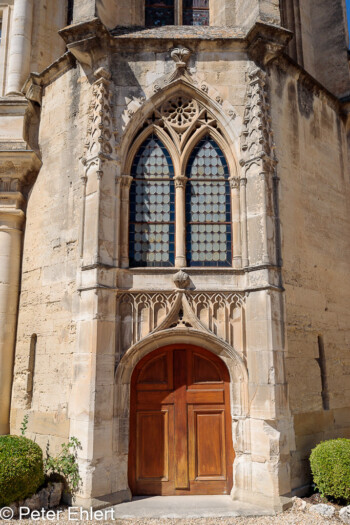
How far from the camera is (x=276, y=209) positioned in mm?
8312

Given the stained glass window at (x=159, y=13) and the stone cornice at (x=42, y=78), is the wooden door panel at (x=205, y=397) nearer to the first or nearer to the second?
the stone cornice at (x=42, y=78)

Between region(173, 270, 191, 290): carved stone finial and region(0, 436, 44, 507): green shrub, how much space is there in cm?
353

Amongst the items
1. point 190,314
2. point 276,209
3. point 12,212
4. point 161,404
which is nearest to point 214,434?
point 161,404

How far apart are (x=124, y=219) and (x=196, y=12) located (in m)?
5.81

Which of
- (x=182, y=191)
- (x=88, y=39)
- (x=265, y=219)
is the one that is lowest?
(x=265, y=219)

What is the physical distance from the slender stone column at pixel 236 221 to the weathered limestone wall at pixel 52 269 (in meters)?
2.90

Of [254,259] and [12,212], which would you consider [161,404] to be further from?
[12,212]

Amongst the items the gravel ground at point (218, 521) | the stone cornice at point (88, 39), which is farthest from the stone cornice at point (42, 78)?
the gravel ground at point (218, 521)

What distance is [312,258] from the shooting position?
9102 mm

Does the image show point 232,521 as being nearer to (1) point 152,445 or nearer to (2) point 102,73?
(1) point 152,445

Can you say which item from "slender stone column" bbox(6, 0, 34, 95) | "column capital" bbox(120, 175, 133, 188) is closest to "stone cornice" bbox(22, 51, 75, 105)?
"slender stone column" bbox(6, 0, 34, 95)

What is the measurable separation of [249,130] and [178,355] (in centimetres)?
435

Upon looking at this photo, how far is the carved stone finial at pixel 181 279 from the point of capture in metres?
8.00

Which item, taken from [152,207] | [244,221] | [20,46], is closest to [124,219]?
[152,207]
